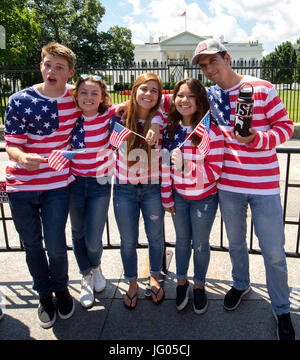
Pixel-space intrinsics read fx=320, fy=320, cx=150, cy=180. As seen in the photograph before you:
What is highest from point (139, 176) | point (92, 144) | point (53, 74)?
point (53, 74)

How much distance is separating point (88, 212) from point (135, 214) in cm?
40

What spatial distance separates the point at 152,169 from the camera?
248cm

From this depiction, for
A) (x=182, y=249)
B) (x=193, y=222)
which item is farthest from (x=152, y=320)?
(x=193, y=222)

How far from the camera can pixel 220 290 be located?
293 cm

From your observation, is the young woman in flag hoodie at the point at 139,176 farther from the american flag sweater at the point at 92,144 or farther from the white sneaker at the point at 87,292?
the white sneaker at the point at 87,292

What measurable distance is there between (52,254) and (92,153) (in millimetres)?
859

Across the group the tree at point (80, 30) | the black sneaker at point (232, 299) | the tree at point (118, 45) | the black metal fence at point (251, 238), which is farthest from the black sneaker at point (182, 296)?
the tree at point (118, 45)

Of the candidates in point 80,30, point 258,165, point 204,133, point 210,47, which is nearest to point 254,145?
point 258,165

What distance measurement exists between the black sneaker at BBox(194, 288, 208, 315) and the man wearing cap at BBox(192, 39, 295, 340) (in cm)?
54

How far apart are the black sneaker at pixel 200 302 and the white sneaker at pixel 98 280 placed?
34.2 inches

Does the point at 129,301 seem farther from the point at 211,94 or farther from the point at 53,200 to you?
the point at 211,94

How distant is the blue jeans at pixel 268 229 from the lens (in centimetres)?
231

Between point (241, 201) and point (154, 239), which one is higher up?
point (241, 201)

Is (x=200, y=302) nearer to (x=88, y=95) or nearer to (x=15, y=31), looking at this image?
(x=88, y=95)
